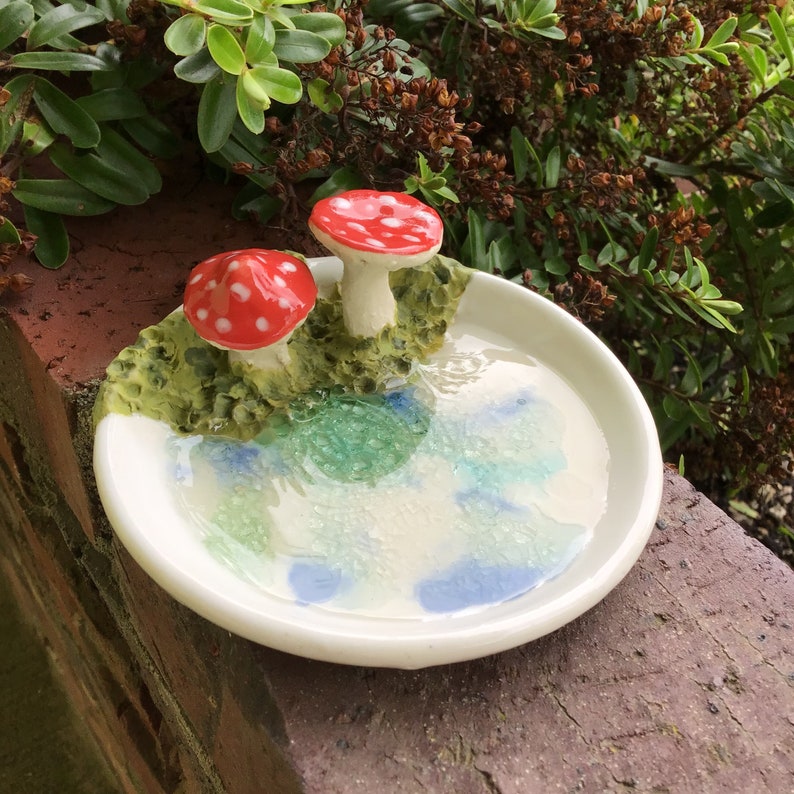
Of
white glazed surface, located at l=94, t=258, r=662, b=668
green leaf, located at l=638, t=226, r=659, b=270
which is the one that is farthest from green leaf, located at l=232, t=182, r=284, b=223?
green leaf, located at l=638, t=226, r=659, b=270

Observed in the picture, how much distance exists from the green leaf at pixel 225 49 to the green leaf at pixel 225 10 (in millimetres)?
13

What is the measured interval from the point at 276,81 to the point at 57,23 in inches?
14.6

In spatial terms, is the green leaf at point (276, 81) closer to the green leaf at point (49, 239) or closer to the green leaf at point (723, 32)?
the green leaf at point (49, 239)

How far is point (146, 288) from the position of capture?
3.90ft

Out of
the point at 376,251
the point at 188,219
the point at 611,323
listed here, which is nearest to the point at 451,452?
the point at 376,251

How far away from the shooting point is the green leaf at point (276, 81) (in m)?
0.93

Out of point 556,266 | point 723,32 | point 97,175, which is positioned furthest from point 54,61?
point 723,32

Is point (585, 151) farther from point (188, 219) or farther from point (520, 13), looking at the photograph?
point (188, 219)

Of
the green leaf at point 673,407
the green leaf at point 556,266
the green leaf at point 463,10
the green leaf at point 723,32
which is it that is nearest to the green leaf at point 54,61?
the green leaf at point 463,10

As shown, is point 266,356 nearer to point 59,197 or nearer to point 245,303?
point 245,303

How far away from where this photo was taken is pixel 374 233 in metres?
0.91

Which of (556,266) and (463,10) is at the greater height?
(463,10)

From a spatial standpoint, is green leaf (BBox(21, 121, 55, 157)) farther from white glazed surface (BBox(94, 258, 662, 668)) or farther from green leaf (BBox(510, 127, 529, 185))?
green leaf (BBox(510, 127, 529, 185))

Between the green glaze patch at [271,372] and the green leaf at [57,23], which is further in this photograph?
the green leaf at [57,23]
